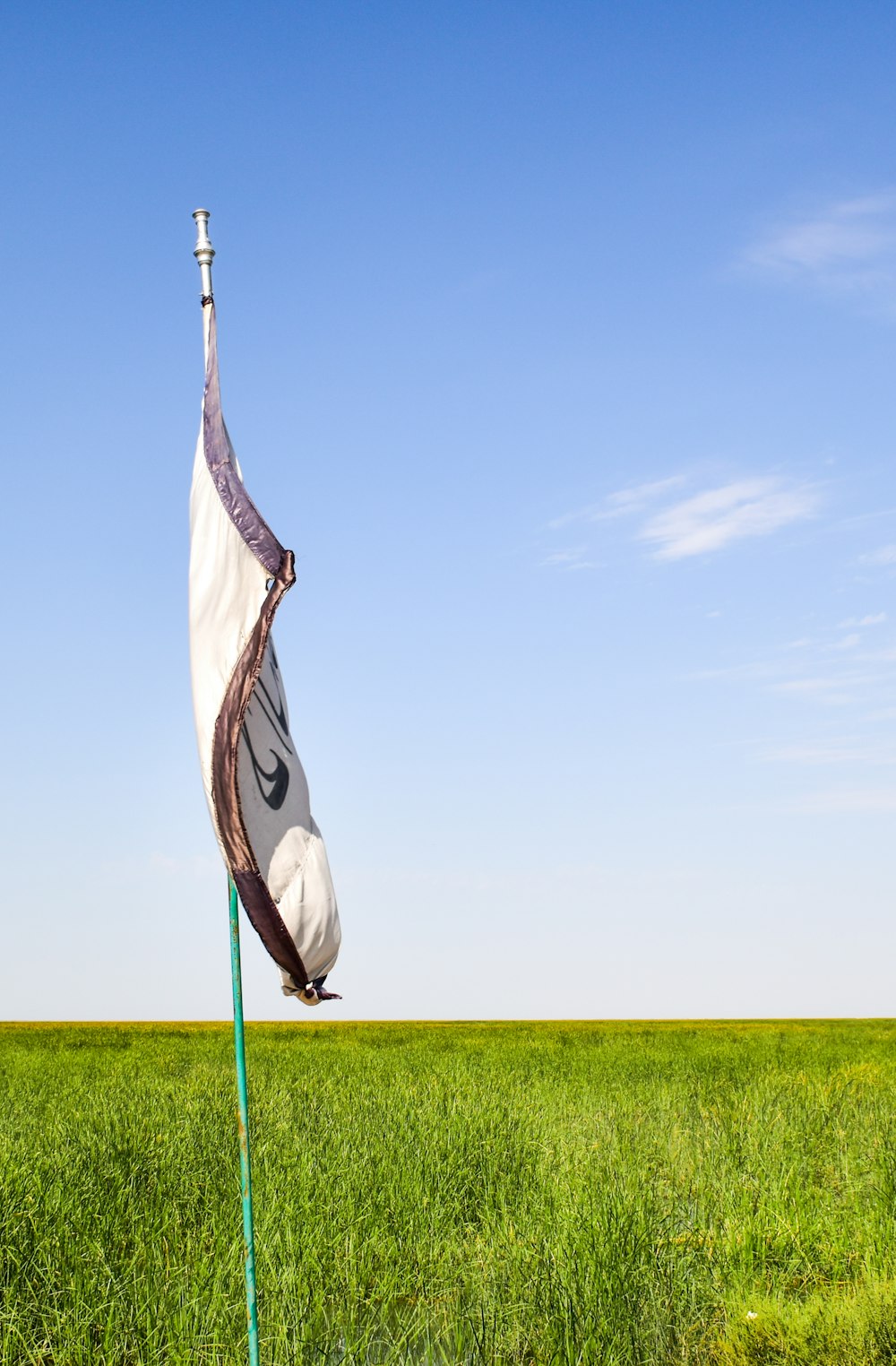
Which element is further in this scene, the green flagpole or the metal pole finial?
the metal pole finial

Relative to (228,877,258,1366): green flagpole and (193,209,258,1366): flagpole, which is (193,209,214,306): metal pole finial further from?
(228,877,258,1366): green flagpole

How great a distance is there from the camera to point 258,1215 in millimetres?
5375

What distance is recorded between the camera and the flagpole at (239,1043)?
2801 mm

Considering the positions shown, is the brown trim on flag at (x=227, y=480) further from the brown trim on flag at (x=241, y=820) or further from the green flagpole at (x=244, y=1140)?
the green flagpole at (x=244, y=1140)

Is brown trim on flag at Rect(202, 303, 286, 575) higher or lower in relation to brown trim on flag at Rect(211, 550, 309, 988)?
higher

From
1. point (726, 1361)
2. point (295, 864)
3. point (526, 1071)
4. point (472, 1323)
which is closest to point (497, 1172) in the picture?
Answer: point (472, 1323)

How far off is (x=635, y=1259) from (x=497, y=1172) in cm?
201

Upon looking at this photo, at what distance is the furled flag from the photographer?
9.20ft

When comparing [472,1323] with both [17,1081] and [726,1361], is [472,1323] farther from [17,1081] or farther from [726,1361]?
[17,1081]

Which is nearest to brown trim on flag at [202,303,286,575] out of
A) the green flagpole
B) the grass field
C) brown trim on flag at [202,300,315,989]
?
brown trim on flag at [202,300,315,989]

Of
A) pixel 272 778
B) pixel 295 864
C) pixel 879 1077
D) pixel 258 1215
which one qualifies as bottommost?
pixel 879 1077

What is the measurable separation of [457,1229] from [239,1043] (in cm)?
338

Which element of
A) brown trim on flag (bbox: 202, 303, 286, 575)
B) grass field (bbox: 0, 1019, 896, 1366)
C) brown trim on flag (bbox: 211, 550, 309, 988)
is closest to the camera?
brown trim on flag (bbox: 211, 550, 309, 988)

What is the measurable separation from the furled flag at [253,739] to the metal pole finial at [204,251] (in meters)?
0.50
